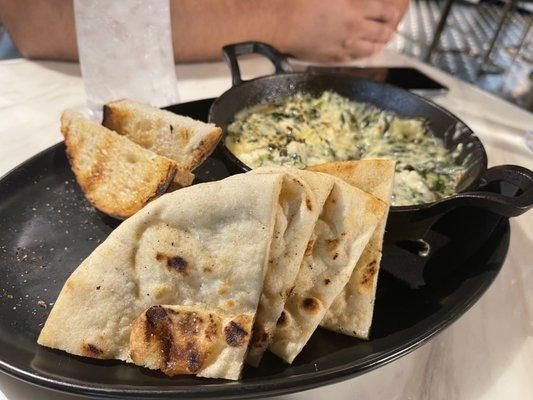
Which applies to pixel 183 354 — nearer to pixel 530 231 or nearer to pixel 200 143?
pixel 200 143

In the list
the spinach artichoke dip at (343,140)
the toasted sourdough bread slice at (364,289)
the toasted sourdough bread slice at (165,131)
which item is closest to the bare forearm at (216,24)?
the spinach artichoke dip at (343,140)

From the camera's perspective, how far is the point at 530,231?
148cm

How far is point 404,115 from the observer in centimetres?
160

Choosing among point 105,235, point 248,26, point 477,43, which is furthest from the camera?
point 477,43

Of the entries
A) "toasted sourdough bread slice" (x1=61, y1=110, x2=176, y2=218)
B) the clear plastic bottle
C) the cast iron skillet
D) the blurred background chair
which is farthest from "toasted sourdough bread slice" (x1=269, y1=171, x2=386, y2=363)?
the blurred background chair

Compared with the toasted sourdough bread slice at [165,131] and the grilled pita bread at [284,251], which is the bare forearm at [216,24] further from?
the grilled pita bread at [284,251]

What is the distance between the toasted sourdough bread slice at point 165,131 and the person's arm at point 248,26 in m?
1.02

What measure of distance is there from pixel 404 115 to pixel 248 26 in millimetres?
1124

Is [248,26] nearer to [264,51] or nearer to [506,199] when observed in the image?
[264,51]

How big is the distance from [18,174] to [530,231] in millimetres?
1445

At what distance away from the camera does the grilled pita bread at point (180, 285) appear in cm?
78

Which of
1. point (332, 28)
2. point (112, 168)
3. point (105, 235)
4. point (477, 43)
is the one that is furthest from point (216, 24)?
point (477, 43)

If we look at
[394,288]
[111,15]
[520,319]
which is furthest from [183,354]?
[111,15]

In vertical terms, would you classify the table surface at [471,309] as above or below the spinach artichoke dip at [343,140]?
below
